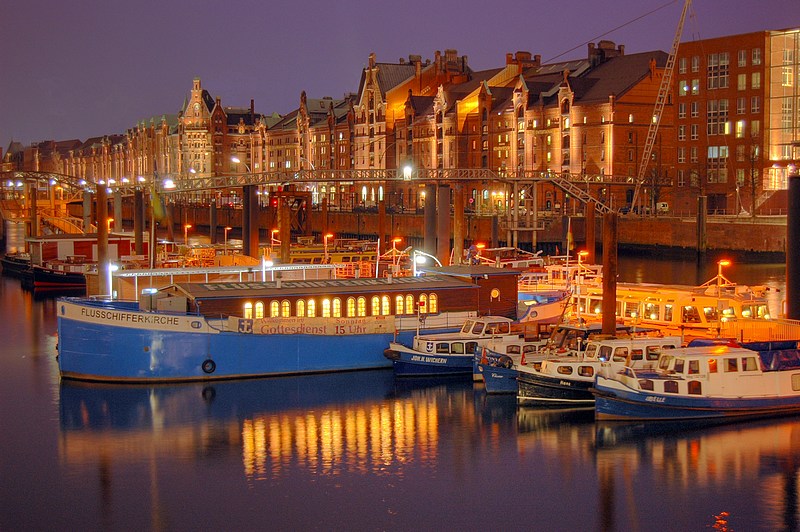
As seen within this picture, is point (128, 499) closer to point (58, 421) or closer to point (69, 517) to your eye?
point (69, 517)

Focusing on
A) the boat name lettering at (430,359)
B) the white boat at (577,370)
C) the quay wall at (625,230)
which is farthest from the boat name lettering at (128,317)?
the quay wall at (625,230)

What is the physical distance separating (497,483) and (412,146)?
106 metres

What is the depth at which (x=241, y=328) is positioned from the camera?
38219 millimetres

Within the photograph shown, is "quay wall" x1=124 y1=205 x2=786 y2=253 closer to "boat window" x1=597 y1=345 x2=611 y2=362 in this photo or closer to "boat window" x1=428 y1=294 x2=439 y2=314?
"boat window" x1=428 y1=294 x2=439 y2=314

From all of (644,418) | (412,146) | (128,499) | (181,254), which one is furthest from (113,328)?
(412,146)

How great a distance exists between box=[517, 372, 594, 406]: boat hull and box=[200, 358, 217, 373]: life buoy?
442 inches

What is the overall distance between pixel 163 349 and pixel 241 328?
113 inches

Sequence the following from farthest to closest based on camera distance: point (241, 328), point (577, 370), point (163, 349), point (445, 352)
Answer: point (445, 352)
point (241, 328)
point (163, 349)
point (577, 370)

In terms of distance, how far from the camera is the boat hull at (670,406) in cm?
3244

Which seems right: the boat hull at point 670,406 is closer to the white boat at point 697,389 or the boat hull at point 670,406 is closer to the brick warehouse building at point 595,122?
the white boat at point 697,389

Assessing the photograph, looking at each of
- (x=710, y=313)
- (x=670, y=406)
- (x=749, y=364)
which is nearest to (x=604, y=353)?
(x=670, y=406)

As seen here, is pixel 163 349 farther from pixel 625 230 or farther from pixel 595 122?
pixel 595 122

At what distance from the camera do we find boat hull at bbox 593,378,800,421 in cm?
3244

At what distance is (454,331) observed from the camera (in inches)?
1631
